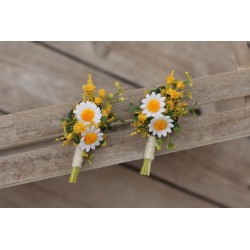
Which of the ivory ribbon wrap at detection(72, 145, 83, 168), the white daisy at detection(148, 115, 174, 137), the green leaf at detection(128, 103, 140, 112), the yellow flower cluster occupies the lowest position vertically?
the ivory ribbon wrap at detection(72, 145, 83, 168)

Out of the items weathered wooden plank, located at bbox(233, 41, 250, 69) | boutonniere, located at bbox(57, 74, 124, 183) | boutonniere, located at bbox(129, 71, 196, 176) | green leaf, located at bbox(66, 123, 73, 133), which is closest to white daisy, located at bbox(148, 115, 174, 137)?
boutonniere, located at bbox(129, 71, 196, 176)

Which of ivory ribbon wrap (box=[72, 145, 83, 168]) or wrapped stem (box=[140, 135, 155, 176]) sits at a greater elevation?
wrapped stem (box=[140, 135, 155, 176])

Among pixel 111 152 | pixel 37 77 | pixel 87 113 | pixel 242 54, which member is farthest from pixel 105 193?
pixel 242 54

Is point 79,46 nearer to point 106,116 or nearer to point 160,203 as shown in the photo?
point 106,116

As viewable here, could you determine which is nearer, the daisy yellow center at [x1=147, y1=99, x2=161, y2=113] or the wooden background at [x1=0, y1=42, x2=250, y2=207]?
the daisy yellow center at [x1=147, y1=99, x2=161, y2=113]

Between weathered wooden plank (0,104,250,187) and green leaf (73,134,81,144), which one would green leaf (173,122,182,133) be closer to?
weathered wooden plank (0,104,250,187)
